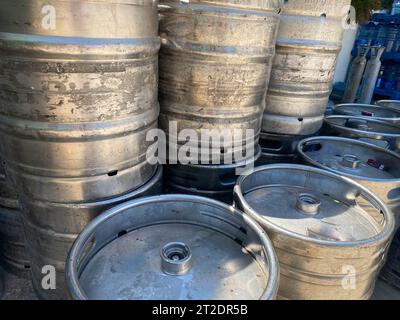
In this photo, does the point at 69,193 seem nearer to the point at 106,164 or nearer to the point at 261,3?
the point at 106,164

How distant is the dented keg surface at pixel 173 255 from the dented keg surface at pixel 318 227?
130 millimetres

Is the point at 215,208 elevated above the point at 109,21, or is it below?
below

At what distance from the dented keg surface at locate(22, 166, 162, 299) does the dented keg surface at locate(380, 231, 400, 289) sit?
181cm

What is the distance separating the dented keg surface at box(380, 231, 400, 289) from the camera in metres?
2.26

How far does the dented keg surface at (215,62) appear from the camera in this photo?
144cm

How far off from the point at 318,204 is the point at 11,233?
1.81m

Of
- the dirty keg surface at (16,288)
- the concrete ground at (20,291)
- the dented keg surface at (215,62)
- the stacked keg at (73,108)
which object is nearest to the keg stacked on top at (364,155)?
the concrete ground at (20,291)

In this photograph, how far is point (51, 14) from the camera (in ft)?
3.26

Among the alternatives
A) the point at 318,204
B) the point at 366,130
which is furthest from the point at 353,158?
the point at 318,204

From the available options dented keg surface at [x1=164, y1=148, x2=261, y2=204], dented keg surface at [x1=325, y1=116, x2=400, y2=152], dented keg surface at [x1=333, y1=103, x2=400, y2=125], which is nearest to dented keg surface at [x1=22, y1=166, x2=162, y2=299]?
dented keg surface at [x1=164, y1=148, x2=261, y2=204]

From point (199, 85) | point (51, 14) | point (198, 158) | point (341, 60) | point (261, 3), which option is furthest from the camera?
point (341, 60)

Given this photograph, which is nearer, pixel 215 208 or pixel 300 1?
pixel 215 208

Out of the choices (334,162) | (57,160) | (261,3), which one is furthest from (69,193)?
(334,162)

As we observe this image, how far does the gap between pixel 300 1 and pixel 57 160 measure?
1699mm
